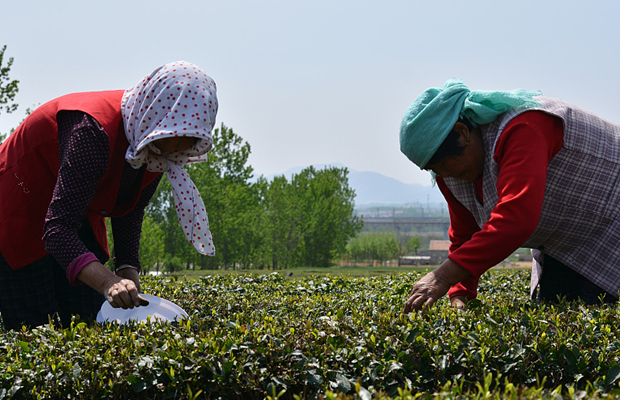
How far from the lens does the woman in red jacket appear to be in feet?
8.47

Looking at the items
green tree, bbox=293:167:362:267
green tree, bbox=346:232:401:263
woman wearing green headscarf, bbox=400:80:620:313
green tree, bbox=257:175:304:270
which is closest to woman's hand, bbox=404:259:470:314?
woman wearing green headscarf, bbox=400:80:620:313

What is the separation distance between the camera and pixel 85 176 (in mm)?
2625

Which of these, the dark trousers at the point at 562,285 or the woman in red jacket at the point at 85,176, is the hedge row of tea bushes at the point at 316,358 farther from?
the dark trousers at the point at 562,285

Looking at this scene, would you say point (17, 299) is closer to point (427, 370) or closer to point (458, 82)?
point (427, 370)

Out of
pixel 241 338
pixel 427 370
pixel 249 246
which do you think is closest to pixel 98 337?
pixel 241 338

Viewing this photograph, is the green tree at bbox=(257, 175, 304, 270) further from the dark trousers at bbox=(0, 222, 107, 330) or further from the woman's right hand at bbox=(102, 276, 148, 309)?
the woman's right hand at bbox=(102, 276, 148, 309)

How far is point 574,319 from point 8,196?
9.54ft

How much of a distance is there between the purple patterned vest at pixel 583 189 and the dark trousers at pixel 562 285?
0.56 feet

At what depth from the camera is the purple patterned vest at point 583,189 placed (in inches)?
107

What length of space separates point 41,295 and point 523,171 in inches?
101

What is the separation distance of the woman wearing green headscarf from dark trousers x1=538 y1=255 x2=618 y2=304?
1.1 inches

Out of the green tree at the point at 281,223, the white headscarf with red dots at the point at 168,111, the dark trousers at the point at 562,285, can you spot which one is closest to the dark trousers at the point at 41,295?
the white headscarf with red dots at the point at 168,111

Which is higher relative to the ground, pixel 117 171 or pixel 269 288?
pixel 117 171

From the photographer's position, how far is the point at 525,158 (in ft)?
8.16
